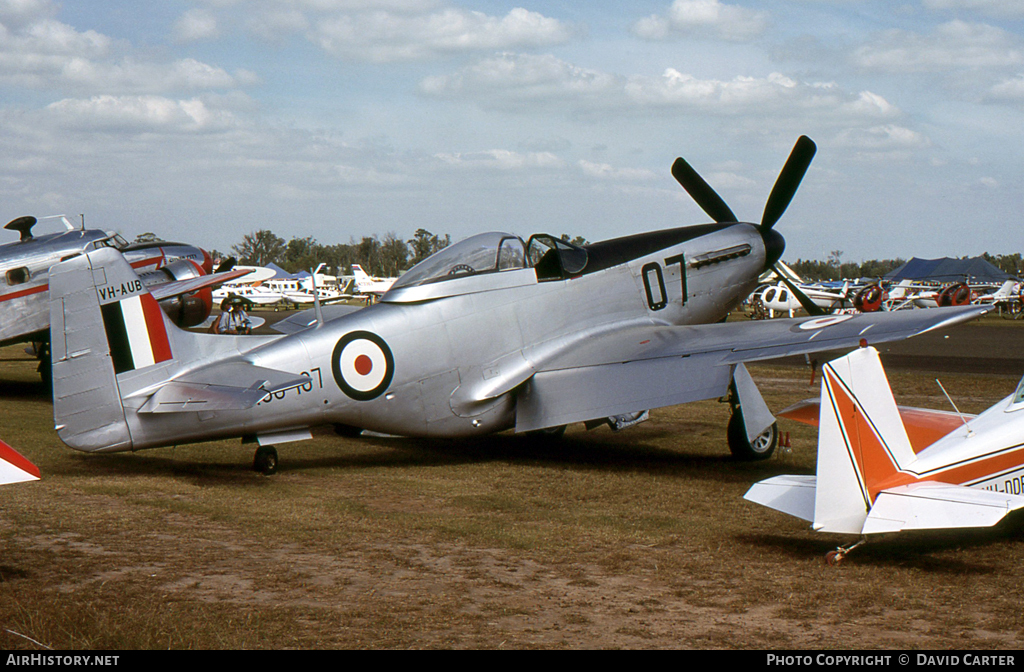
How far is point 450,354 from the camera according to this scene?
9.16 metres

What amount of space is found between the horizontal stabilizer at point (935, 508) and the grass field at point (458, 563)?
37cm

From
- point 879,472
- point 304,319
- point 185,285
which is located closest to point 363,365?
point 304,319

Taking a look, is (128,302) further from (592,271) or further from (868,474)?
(868,474)

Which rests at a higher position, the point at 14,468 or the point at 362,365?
the point at 362,365

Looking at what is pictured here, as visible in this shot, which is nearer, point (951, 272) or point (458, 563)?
point (458, 563)

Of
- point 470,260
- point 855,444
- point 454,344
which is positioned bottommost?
point 855,444

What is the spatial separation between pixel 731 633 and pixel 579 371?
4.95 m

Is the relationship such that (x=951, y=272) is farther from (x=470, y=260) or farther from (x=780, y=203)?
(x=470, y=260)

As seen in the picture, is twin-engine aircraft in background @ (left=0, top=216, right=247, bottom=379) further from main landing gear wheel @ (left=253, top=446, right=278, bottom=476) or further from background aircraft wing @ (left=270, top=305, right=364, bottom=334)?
main landing gear wheel @ (left=253, top=446, right=278, bottom=476)

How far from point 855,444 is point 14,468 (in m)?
4.75

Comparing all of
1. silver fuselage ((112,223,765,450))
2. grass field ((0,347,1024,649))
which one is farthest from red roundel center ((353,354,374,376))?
grass field ((0,347,1024,649))

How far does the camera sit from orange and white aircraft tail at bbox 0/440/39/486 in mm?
4719

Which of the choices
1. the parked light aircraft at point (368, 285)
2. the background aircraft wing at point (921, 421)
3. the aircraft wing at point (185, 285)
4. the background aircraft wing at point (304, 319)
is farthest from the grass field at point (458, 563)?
the parked light aircraft at point (368, 285)

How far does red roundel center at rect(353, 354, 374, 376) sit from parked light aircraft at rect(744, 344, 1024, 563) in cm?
413
